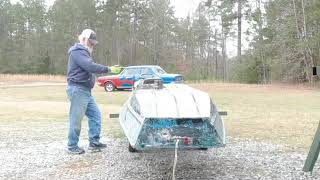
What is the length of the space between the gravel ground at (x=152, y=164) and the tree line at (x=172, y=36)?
2786 centimetres

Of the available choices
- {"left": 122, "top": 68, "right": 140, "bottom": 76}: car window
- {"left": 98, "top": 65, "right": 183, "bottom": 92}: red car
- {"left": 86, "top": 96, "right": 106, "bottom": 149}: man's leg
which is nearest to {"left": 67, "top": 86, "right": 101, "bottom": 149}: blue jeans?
{"left": 86, "top": 96, "right": 106, "bottom": 149}: man's leg

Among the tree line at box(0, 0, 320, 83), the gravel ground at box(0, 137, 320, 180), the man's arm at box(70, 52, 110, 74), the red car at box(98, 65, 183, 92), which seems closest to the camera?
the gravel ground at box(0, 137, 320, 180)

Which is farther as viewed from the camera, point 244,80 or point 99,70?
point 244,80

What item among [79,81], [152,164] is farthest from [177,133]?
[79,81]

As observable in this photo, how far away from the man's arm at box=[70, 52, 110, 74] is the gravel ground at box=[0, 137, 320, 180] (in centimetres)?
125

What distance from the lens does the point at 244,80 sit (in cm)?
4297

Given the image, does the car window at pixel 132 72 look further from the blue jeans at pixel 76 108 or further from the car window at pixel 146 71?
the blue jeans at pixel 76 108

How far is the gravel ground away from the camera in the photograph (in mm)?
6332

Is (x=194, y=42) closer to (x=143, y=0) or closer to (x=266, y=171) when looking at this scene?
(x=143, y=0)

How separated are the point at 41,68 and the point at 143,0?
1570 centimetres

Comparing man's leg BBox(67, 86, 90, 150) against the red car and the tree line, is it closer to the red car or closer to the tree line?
the red car

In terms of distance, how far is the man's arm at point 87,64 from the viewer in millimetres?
7319

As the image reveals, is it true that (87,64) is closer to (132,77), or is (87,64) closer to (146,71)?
(132,77)

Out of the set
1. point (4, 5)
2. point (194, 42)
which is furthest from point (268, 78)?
point (4, 5)
